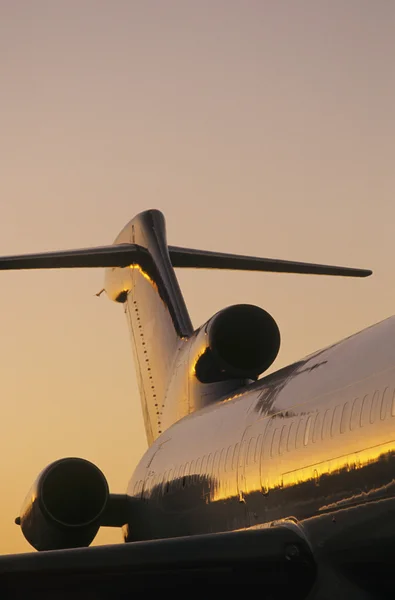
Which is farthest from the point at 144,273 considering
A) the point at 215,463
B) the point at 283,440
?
the point at 283,440

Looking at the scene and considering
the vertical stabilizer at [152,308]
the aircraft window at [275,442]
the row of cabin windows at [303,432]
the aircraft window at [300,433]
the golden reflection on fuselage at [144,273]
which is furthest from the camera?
the golden reflection on fuselage at [144,273]

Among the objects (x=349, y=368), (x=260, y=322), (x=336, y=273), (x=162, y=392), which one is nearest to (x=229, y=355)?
(x=260, y=322)

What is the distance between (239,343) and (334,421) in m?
6.66

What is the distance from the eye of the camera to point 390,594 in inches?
345

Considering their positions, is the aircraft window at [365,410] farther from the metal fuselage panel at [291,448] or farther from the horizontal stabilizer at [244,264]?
the horizontal stabilizer at [244,264]

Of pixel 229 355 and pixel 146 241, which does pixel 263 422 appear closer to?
pixel 229 355

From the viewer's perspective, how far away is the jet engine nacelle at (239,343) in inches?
626

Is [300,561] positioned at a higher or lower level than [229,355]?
lower

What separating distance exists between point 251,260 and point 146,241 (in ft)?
6.27

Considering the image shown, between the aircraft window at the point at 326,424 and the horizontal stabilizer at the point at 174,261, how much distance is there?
31.7 ft

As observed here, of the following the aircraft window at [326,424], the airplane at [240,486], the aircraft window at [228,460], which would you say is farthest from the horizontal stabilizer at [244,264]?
the aircraft window at [326,424]

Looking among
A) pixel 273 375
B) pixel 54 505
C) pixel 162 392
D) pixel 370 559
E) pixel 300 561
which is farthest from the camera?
pixel 162 392

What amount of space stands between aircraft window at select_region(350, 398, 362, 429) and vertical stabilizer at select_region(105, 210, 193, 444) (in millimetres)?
8995

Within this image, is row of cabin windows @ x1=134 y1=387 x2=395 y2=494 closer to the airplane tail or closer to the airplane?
the airplane
